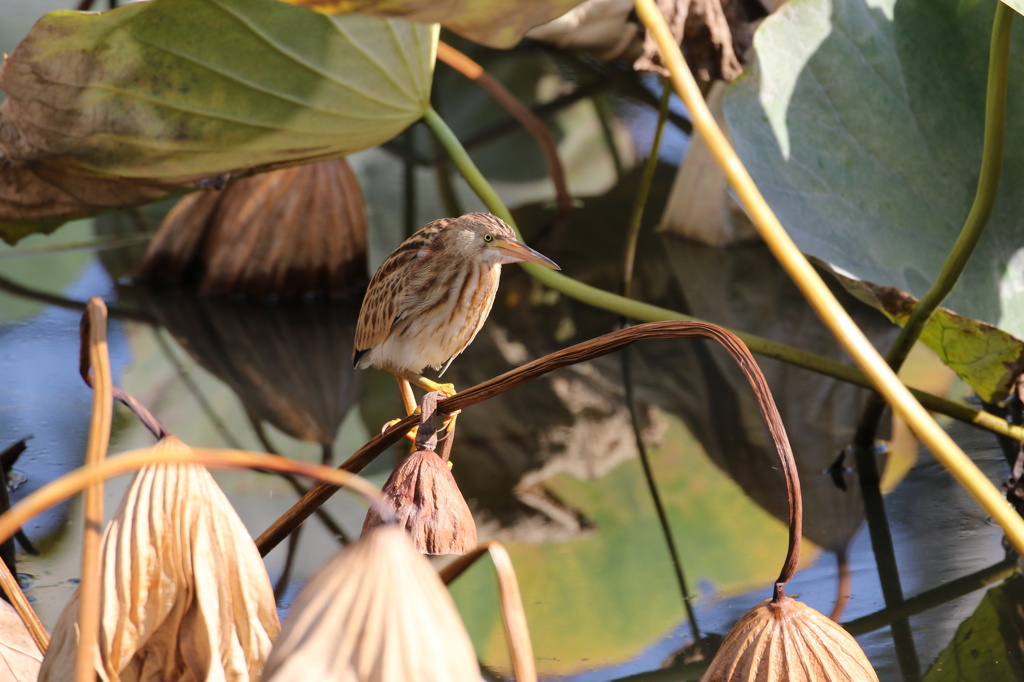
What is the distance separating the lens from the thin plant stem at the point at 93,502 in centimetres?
34

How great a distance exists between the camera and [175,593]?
443 mm

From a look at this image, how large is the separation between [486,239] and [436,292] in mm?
71

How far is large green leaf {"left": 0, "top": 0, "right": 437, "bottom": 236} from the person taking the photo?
3.08 feet

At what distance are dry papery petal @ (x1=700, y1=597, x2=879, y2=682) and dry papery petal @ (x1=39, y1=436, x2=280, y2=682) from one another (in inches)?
8.9

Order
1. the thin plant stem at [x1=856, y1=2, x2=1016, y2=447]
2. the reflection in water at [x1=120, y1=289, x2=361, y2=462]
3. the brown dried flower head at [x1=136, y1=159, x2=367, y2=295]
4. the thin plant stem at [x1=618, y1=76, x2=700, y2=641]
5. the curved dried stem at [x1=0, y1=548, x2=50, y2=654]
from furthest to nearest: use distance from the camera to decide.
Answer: the brown dried flower head at [x1=136, y1=159, x2=367, y2=295], the reflection in water at [x1=120, y1=289, x2=361, y2=462], the thin plant stem at [x1=618, y1=76, x2=700, y2=641], the thin plant stem at [x1=856, y1=2, x2=1016, y2=447], the curved dried stem at [x1=0, y1=548, x2=50, y2=654]

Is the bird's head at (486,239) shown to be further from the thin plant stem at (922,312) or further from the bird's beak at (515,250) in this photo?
the thin plant stem at (922,312)

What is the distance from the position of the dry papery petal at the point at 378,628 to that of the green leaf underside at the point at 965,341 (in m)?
0.67

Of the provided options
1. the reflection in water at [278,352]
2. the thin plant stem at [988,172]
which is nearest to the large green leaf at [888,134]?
the thin plant stem at [988,172]

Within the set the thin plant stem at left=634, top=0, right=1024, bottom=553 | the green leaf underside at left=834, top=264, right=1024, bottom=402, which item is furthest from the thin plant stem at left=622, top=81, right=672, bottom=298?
the thin plant stem at left=634, top=0, right=1024, bottom=553

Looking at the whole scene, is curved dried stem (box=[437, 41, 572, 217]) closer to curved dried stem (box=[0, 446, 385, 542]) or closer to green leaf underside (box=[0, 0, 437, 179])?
green leaf underside (box=[0, 0, 437, 179])

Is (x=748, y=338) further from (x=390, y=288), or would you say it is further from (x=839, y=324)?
(x=839, y=324)

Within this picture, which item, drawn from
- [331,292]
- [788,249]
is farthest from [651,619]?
[331,292]

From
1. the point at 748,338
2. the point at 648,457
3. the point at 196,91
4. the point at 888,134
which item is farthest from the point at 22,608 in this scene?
the point at 888,134

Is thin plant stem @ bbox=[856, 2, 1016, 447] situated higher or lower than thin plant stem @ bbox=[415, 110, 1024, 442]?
higher
